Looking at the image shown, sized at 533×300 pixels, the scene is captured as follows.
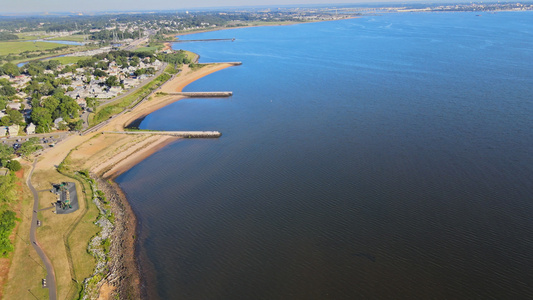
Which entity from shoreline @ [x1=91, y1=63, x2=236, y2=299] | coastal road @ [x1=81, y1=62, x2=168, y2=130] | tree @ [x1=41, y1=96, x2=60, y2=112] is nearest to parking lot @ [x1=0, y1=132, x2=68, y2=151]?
coastal road @ [x1=81, y1=62, x2=168, y2=130]

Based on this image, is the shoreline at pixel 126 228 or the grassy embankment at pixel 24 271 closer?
the grassy embankment at pixel 24 271

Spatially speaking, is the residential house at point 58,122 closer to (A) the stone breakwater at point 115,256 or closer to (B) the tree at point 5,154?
(B) the tree at point 5,154

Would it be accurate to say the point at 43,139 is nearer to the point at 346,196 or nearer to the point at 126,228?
the point at 126,228

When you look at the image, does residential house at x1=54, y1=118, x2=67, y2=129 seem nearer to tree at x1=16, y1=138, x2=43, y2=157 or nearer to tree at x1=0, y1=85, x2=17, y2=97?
tree at x1=16, y1=138, x2=43, y2=157

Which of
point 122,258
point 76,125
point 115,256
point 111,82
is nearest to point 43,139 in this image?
point 76,125

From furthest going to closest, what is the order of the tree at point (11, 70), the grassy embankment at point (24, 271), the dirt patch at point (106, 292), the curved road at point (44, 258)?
the tree at point (11, 70)
the dirt patch at point (106, 292)
the curved road at point (44, 258)
the grassy embankment at point (24, 271)

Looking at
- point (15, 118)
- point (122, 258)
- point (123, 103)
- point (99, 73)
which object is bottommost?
point (122, 258)

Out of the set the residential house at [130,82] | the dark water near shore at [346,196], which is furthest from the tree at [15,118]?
the residential house at [130,82]

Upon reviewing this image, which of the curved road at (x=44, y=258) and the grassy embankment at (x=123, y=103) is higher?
the grassy embankment at (x=123, y=103)
